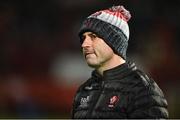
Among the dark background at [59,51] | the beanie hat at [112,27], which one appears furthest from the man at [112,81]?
the dark background at [59,51]

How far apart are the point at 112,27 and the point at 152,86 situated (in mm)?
425

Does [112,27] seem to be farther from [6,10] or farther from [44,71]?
[6,10]

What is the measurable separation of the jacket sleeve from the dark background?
5.85 metres

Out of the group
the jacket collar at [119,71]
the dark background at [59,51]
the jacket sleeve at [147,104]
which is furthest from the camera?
the dark background at [59,51]

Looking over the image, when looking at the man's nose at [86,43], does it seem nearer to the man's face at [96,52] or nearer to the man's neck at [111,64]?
the man's face at [96,52]

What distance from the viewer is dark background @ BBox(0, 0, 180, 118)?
409 inches

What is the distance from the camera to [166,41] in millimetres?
11289

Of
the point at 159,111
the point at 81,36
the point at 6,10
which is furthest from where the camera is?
the point at 6,10

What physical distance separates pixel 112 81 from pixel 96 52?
0.17 metres

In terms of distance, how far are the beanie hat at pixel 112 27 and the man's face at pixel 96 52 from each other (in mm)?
31

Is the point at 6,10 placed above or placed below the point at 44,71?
Answer: above

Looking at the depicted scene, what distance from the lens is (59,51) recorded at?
11.2 metres

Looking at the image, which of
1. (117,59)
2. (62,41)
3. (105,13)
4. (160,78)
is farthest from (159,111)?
(62,41)

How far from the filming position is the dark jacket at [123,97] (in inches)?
147
